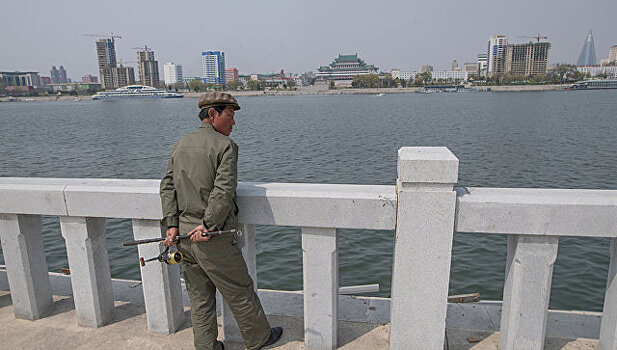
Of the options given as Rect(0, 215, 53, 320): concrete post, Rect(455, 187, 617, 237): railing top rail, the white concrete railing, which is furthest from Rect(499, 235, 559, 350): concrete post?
Rect(0, 215, 53, 320): concrete post

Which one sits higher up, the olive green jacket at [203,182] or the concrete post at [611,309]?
the olive green jacket at [203,182]

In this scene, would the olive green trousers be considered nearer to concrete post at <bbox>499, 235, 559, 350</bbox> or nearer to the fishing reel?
the fishing reel

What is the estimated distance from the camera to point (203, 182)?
3.27 metres

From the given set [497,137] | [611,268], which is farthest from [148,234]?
[497,137]

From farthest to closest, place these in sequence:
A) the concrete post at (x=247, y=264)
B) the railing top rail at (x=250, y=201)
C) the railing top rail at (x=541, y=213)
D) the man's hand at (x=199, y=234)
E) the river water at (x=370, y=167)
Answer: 1. the river water at (x=370, y=167)
2. the concrete post at (x=247, y=264)
3. the railing top rail at (x=250, y=201)
4. the man's hand at (x=199, y=234)
5. the railing top rail at (x=541, y=213)

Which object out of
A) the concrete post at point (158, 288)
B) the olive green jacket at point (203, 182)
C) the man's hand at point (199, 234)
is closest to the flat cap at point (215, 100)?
the olive green jacket at point (203, 182)

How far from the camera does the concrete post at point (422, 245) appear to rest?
10.2ft

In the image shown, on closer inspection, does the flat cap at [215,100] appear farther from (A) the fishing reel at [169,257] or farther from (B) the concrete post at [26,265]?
(B) the concrete post at [26,265]

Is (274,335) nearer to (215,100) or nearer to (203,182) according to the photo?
(203,182)

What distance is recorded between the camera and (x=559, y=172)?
80.6 feet

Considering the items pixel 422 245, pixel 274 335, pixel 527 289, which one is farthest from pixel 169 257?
pixel 527 289

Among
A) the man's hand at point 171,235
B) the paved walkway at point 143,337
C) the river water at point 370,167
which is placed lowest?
the river water at point 370,167

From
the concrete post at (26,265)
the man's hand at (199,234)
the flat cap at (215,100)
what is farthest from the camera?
the concrete post at (26,265)

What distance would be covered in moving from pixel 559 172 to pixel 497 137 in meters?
16.7
